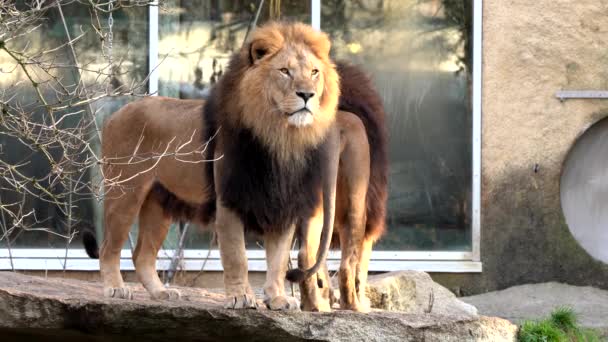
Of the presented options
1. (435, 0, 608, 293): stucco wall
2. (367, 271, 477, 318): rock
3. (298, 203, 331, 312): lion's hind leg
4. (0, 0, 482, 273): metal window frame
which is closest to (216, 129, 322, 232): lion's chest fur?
(298, 203, 331, 312): lion's hind leg

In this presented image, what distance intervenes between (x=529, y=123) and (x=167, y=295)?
13.7 feet

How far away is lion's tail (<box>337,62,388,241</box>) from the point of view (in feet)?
21.0

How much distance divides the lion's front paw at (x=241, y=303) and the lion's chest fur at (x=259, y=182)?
377 mm

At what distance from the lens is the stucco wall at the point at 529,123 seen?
378 inches

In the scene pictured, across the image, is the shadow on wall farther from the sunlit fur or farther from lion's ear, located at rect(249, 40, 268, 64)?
lion's ear, located at rect(249, 40, 268, 64)

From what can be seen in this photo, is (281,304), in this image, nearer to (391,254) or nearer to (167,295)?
A: (167,295)

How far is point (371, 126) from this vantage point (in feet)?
21.3

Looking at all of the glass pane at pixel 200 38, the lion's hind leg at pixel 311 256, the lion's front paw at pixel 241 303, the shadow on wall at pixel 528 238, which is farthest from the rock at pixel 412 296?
the glass pane at pixel 200 38

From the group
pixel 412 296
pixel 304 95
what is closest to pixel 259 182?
pixel 304 95

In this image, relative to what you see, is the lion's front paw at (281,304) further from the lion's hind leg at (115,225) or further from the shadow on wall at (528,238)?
the shadow on wall at (528,238)

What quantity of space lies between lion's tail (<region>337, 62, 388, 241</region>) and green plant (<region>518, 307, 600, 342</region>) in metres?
1.11

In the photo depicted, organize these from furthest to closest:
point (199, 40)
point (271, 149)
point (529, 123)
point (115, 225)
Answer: point (199, 40) → point (529, 123) → point (115, 225) → point (271, 149)

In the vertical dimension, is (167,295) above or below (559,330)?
above

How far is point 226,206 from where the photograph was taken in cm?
559
